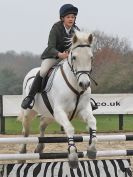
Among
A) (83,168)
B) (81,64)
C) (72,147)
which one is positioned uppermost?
(81,64)

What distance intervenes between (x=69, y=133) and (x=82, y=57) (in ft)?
3.32

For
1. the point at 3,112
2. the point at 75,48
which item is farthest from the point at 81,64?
the point at 3,112

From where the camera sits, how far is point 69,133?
618cm

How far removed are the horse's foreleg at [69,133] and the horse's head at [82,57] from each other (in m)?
0.60

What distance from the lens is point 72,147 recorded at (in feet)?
19.9

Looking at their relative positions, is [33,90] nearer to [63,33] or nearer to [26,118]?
[63,33]

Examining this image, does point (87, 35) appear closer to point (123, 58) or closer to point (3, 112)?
point (3, 112)

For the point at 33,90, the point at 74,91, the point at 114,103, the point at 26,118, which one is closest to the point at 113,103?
the point at 114,103

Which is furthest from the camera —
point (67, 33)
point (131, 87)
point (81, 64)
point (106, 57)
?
point (106, 57)

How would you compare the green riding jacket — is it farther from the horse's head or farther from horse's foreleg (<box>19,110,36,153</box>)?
horse's foreleg (<box>19,110,36,153</box>)

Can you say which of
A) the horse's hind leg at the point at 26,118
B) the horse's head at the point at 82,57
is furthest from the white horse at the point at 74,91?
the horse's hind leg at the point at 26,118

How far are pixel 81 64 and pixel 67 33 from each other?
123 cm

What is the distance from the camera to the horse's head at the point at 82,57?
19.1 feet

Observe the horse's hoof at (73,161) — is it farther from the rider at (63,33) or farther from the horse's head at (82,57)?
the rider at (63,33)
